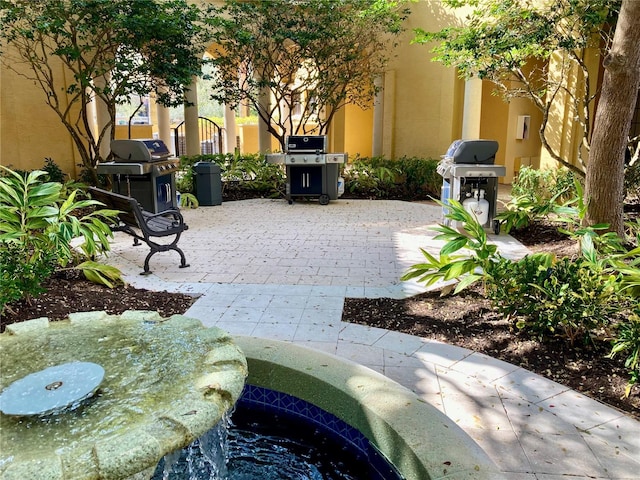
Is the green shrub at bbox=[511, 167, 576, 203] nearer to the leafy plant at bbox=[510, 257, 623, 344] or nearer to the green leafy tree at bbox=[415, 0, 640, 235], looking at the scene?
the green leafy tree at bbox=[415, 0, 640, 235]

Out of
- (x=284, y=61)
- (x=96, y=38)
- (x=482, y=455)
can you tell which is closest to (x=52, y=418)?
(x=482, y=455)

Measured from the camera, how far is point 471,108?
38.8 ft

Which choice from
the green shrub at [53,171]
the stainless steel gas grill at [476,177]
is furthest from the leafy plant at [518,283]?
the green shrub at [53,171]

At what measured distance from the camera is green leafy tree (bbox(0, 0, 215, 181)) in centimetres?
847

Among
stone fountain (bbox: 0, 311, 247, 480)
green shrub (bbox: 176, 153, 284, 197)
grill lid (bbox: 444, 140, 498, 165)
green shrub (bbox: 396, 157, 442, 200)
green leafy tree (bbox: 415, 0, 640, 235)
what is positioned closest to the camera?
stone fountain (bbox: 0, 311, 247, 480)

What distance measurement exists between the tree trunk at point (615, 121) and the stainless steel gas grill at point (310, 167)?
6.07m

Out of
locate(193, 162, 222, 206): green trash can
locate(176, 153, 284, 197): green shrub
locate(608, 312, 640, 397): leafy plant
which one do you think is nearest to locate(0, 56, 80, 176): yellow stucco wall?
locate(176, 153, 284, 197): green shrub

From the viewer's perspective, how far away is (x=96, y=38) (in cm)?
918

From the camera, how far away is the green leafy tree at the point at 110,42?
847 cm

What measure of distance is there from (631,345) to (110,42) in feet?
30.5

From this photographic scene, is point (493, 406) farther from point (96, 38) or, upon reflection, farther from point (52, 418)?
point (96, 38)

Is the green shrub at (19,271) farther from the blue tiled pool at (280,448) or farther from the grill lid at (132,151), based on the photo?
the grill lid at (132,151)

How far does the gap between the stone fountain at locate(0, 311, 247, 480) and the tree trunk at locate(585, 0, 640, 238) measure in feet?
13.7

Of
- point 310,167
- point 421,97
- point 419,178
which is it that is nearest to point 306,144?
point 310,167
